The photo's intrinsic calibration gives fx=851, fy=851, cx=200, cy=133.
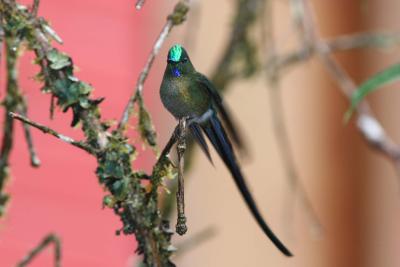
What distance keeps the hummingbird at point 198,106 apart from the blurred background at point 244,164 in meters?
1.77

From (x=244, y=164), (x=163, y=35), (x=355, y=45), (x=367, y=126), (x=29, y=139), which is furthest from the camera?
(x=244, y=164)

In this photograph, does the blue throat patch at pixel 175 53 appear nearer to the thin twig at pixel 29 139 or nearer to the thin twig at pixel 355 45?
the thin twig at pixel 29 139

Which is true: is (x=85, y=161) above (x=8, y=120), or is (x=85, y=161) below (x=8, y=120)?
above

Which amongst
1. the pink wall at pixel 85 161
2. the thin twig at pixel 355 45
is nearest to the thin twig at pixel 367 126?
the thin twig at pixel 355 45

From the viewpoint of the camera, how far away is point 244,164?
8.09ft

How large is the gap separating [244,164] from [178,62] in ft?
6.31

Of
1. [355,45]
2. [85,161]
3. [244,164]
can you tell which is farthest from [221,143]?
[85,161]

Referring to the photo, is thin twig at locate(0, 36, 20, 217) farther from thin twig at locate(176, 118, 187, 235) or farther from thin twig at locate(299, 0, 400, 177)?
thin twig at locate(299, 0, 400, 177)

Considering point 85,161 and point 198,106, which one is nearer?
point 198,106

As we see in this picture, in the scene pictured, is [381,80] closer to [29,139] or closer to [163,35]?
[163,35]

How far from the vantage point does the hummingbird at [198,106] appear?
1.90ft

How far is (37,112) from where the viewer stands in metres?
2.48

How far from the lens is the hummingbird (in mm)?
578

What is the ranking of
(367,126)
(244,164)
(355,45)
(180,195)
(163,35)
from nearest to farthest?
(180,195), (163,35), (367,126), (355,45), (244,164)
